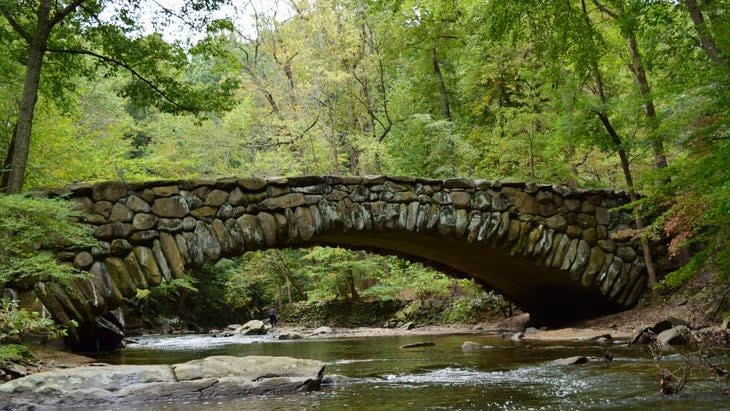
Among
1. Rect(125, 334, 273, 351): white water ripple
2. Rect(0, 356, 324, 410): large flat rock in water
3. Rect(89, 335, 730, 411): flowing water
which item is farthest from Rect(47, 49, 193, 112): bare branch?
Rect(125, 334, 273, 351): white water ripple

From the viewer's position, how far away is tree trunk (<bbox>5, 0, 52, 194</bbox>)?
7.04 m

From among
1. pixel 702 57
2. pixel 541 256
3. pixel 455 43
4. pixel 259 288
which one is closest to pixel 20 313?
pixel 541 256

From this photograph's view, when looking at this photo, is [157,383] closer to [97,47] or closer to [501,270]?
[97,47]

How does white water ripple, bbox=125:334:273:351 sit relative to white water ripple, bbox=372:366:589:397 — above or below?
below

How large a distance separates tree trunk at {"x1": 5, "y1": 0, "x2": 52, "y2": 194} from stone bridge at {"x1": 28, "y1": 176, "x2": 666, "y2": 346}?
521 mm

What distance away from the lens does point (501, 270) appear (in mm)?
11805

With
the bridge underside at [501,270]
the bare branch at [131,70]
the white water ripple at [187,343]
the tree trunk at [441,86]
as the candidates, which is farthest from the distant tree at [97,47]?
the tree trunk at [441,86]

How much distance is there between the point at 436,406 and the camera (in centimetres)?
425

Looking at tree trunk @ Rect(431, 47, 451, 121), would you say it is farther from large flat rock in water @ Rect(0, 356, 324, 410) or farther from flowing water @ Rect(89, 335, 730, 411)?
large flat rock in water @ Rect(0, 356, 324, 410)

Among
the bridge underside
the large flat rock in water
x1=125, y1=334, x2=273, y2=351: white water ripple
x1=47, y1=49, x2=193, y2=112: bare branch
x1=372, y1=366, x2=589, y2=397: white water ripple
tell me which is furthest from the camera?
x1=125, y1=334, x2=273, y2=351: white water ripple

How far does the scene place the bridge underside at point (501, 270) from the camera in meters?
10.3

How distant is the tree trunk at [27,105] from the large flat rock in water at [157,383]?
297 cm

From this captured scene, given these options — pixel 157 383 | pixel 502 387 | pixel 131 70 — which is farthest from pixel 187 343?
pixel 502 387

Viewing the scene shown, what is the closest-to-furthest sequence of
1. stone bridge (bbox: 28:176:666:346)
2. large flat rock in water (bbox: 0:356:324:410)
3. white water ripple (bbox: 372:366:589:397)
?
1. large flat rock in water (bbox: 0:356:324:410)
2. white water ripple (bbox: 372:366:589:397)
3. stone bridge (bbox: 28:176:666:346)
